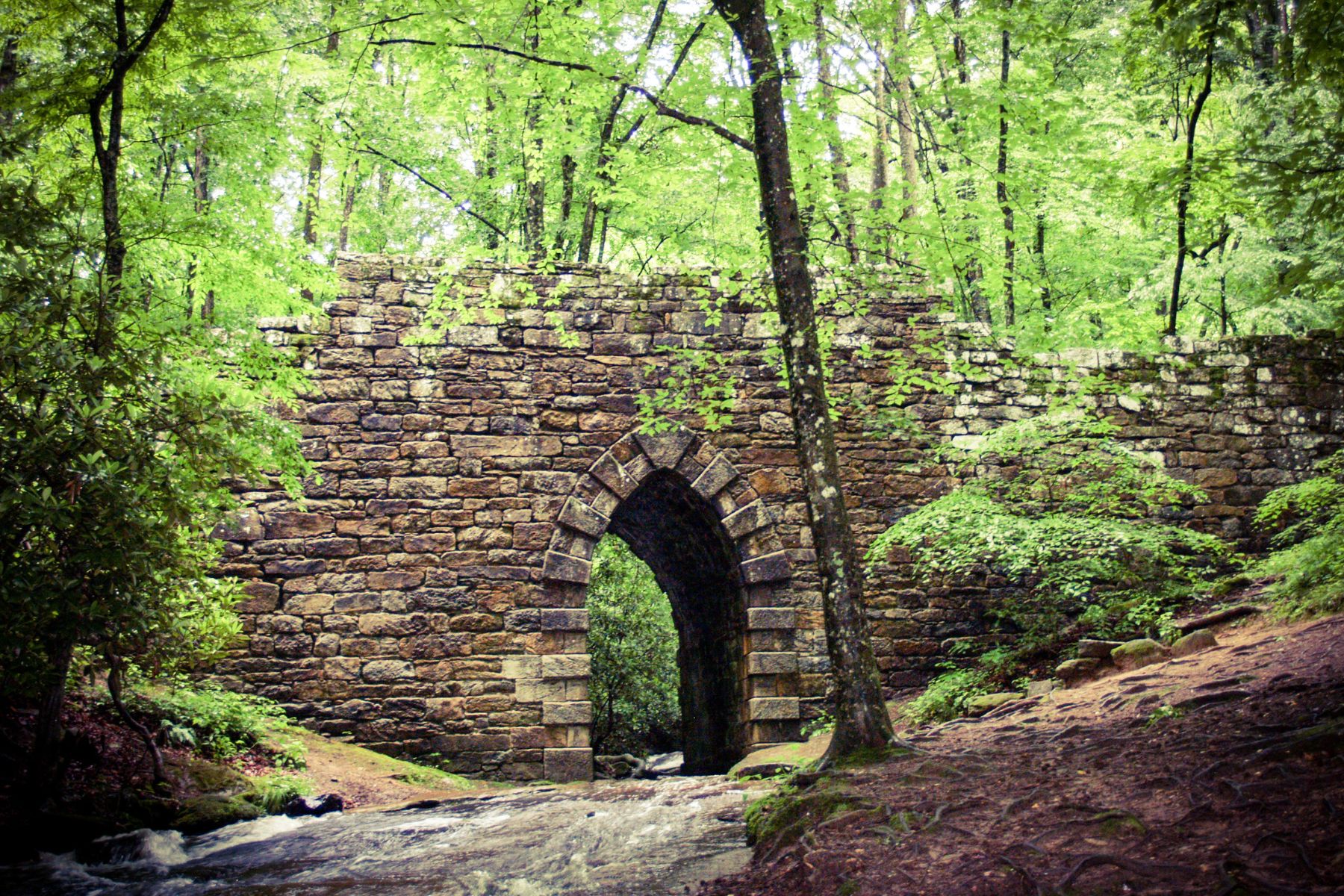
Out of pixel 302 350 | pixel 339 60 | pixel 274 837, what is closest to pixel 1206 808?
pixel 274 837

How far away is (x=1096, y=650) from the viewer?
276 inches

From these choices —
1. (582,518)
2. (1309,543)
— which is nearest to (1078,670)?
(1309,543)

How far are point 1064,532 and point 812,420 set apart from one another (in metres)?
3.54

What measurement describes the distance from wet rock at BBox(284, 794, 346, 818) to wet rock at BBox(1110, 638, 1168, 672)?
19.2 feet

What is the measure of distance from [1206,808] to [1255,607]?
13.6 ft

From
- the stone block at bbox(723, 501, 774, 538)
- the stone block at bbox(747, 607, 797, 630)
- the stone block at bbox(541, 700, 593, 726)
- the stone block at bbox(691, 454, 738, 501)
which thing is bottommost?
the stone block at bbox(541, 700, 593, 726)

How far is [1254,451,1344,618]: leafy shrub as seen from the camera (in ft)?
20.2

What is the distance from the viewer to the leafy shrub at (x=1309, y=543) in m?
6.17

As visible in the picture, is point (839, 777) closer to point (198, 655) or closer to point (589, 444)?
point (198, 655)

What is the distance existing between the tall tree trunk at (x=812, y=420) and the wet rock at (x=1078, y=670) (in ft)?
6.09

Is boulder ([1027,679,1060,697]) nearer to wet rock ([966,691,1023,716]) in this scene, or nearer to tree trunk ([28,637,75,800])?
wet rock ([966,691,1023,716])

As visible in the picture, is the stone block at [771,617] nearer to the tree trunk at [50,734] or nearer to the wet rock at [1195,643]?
Answer: the wet rock at [1195,643]

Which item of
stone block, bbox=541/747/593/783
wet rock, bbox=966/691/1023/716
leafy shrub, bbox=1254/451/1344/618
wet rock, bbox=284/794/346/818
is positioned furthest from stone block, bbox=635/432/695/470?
leafy shrub, bbox=1254/451/1344/618

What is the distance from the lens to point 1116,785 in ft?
12.6
